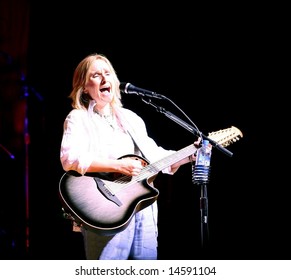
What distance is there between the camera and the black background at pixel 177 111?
329 cm

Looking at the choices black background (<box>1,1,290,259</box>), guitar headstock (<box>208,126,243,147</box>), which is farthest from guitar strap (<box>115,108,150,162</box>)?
black background (<box>1,1,290,259</box>)

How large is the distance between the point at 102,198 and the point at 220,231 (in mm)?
1546

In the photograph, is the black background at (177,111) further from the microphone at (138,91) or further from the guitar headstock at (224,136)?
the microphone at (138,91)

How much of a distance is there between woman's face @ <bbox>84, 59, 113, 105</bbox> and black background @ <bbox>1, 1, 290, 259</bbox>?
1.17m

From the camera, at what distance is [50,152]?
3666 millimetres

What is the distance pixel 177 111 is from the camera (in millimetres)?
3525

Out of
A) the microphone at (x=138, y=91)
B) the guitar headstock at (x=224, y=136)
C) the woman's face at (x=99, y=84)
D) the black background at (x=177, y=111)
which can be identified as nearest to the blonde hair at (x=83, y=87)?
the woman's face at (x=99, y=84)

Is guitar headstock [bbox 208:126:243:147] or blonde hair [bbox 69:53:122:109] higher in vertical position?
blonde hair [bbox 69:53:122:109]

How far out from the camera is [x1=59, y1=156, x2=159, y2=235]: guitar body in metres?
1.97

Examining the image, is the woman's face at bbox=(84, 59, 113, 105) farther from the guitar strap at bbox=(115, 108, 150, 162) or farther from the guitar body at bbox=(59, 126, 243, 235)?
the guitar body at bbox=(59, 126, 243, 235)

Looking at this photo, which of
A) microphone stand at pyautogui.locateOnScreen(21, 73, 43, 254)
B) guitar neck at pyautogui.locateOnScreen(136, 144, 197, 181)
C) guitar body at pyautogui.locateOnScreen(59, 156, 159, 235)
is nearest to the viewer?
guitar body at pyautogui.locateOnScreen(59, 156, 159, 235)

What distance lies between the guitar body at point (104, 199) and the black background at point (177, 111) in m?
1.37

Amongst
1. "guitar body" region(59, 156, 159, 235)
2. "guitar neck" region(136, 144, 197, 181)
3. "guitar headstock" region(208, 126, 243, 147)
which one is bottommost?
"guitar body" region(59, 156, 159, 235)

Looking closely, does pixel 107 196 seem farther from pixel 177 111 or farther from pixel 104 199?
pixel 177 111
